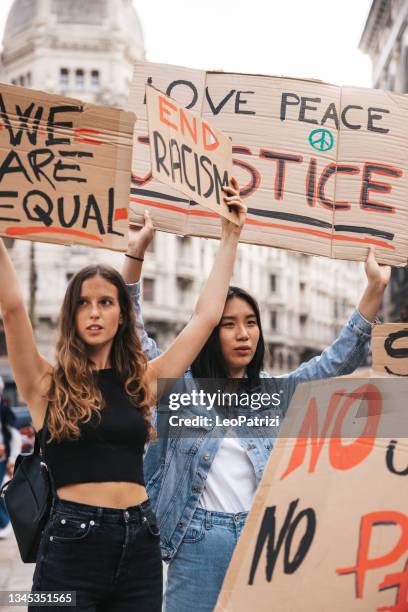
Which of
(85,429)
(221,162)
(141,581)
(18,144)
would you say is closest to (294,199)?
(221,162)

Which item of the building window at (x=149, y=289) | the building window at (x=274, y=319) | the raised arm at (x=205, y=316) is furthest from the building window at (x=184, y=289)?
the raised arm at (x=205, y=316)

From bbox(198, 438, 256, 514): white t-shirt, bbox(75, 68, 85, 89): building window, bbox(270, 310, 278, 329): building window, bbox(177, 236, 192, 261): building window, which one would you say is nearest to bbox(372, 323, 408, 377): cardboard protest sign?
bbox(198, 438, 256, 514): white t-shirt

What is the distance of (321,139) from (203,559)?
1.76 meters

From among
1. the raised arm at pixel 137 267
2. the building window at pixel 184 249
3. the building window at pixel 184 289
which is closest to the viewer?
the raised arm at pixel 137 267

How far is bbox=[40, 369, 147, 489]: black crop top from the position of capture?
2338 millimetres

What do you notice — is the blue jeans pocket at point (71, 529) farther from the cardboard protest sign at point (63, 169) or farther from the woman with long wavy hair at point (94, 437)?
the cardboard protest sign at point (63, 169)

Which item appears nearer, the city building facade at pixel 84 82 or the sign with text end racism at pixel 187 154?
the sign with text end racism at pixel 187 154

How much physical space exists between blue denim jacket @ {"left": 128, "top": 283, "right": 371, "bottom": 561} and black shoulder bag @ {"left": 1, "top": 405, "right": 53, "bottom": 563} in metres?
0.47

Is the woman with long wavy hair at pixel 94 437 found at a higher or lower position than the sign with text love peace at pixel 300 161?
lower

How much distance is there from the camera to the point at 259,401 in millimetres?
2918

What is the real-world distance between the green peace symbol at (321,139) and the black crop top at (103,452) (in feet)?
4.94

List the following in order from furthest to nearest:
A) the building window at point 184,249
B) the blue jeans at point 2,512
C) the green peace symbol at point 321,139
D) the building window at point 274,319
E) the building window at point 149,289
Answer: the building window at point 274,319
the building window at point 184,249
the building window at point 149,289
the blue jeans at point 2,512
the green peace symbol at point 321,139

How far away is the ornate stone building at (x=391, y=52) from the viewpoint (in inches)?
987

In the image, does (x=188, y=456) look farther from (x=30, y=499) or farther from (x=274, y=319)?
(x=274, y=319)
